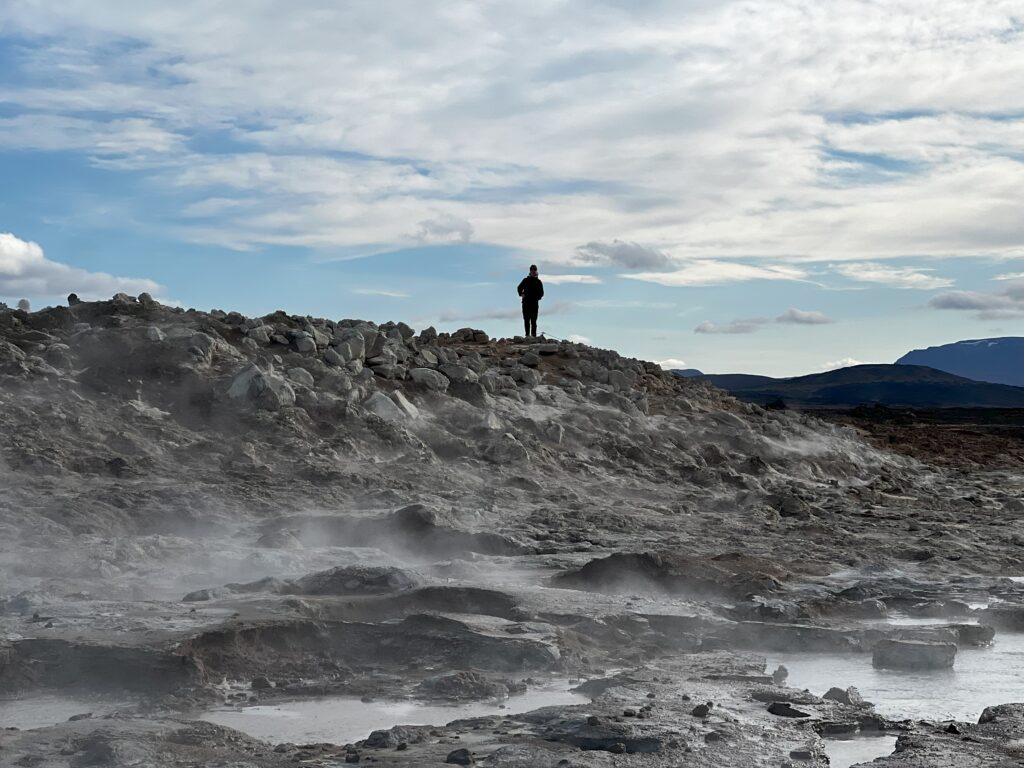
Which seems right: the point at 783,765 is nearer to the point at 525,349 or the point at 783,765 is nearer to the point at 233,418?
the point at 233,418

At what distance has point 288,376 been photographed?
13305 millimetres

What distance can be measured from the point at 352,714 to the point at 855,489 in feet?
35.6

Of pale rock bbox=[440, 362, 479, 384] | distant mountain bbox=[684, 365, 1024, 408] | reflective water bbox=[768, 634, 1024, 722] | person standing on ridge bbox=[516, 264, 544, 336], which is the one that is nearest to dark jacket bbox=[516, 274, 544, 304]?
person standing on ridge bbox=[516, 264, 544, 336]

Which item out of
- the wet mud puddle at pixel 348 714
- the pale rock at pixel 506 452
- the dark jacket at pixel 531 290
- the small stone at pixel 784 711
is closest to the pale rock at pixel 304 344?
the pale rock at pixel 506 452

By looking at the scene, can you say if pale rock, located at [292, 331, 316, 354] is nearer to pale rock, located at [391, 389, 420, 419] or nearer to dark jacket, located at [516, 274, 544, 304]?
pale rock, located at [391, 389, 420, 419]

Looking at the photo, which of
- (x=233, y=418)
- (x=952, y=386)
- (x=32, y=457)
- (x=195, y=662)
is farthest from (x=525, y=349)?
(x=952, y=386)

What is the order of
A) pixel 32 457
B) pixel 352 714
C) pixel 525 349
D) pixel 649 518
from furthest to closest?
pixel 525 349, pixel 649 518, pixel 32 457, pixel 352 714

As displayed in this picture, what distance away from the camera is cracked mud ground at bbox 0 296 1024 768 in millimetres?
5230

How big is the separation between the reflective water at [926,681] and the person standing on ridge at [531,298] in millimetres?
13184

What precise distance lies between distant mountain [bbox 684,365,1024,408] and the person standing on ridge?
2682 inches

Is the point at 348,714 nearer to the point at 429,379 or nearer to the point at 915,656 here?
the point at 915,656

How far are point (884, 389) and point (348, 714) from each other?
336 ft

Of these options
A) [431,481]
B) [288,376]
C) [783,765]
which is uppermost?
[288,376]

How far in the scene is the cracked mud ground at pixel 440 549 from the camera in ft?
17.2
